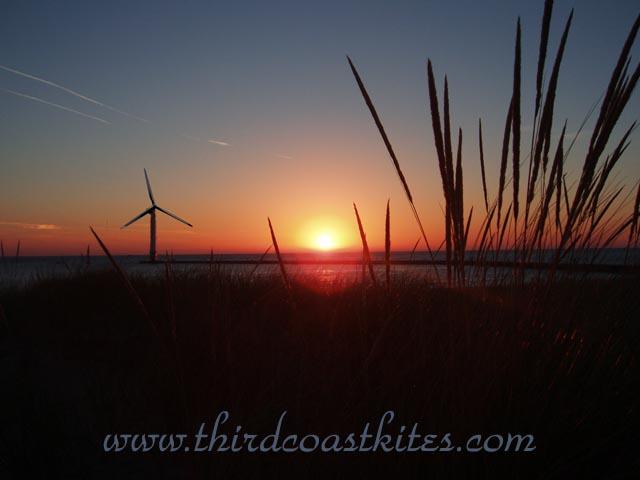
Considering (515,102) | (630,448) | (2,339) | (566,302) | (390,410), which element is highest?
(515,102)

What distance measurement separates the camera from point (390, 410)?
905 millimetres

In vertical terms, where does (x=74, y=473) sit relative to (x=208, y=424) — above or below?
below

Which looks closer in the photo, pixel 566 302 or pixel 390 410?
pixel 390 410

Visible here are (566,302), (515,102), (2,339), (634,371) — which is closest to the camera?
(515,102)

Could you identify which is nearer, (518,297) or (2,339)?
(518,297)

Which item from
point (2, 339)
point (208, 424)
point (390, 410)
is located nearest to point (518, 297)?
point (390, 410)

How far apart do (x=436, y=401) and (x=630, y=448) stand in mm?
506

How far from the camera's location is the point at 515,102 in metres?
1.01

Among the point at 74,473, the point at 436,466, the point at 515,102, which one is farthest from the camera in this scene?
the point at 74,473

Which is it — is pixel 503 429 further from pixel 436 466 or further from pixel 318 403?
pixel 318 403

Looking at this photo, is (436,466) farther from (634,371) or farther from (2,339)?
(2,339)

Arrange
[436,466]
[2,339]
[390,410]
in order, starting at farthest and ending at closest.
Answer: [2,339] < [390,410] < [436,466]

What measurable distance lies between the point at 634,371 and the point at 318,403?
0.94 metres

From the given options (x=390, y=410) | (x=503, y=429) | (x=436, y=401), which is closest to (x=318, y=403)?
(x=390, y=410)
